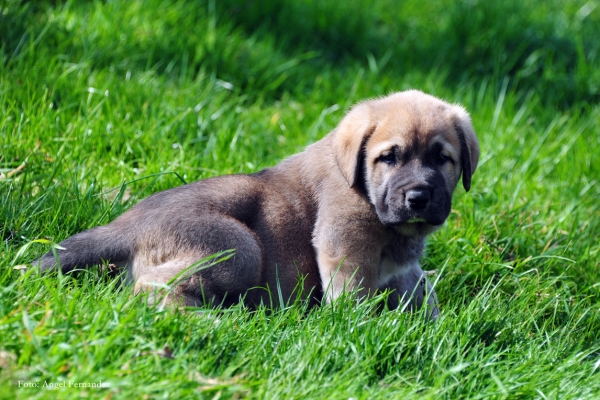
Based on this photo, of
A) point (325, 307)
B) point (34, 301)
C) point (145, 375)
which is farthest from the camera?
point (325, 307)

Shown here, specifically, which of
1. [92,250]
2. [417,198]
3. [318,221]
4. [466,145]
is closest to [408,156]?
[417,198]

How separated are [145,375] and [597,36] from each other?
7.42 metres

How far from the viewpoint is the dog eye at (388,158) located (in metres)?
4.38

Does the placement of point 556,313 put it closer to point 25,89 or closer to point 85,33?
point 25,89

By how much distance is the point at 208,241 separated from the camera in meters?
4.05

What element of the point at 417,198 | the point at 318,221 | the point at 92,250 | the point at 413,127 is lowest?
the point at 92,250

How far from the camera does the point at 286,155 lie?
6105 millimetres

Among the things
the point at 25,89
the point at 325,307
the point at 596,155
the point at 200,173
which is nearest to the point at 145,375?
the point at 325,307

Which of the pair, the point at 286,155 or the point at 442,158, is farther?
the point at 286,155

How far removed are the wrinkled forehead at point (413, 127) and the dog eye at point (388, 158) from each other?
5 centimetres

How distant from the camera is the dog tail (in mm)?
3922

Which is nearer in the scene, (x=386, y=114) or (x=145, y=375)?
(x=145, y=375)

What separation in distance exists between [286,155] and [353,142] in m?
1.67

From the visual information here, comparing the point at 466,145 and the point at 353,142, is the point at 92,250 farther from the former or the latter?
the point at 466,145
